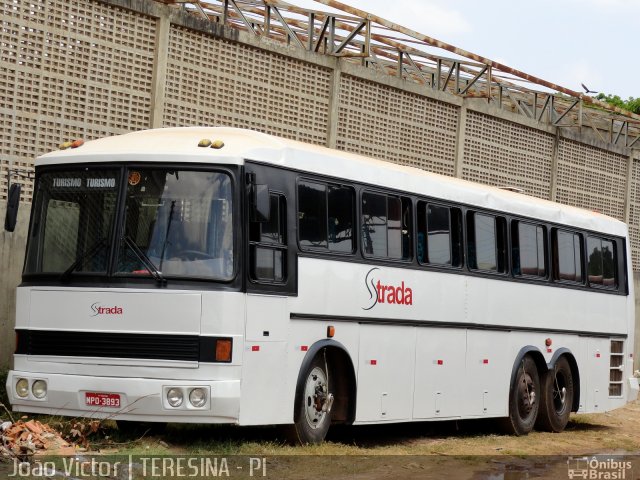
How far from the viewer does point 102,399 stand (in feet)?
36.9

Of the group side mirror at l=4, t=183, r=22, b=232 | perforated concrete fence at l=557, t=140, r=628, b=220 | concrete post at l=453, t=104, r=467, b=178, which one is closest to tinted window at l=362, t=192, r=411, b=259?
side mirror at l=4, t=183, r=22, b=232

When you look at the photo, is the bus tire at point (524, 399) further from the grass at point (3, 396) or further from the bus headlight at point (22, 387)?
the bus headlight at point (22, 387)

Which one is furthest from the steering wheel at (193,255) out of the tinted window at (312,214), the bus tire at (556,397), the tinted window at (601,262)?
the tinted window at (601,262)

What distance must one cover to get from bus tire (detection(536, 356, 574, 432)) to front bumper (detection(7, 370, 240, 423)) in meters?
7.24

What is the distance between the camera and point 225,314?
11219mm

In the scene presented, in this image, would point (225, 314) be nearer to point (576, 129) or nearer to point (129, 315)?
point (129, 315)

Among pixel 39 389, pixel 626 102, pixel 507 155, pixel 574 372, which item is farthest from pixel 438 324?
pixel 626 102

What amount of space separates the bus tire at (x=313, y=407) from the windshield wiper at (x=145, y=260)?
1.85 m

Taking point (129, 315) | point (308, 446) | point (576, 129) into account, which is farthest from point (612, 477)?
point (576, 129)

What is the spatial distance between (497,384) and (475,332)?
965 millimetres

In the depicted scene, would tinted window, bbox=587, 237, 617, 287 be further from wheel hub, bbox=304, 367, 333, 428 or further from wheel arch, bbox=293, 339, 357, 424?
wheel hub, bbox=304, 367, 333, 428

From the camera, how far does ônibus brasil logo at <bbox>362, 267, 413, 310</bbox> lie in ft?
43.7

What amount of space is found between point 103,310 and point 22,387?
3.65 ft

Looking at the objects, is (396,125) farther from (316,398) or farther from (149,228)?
(149,228)
